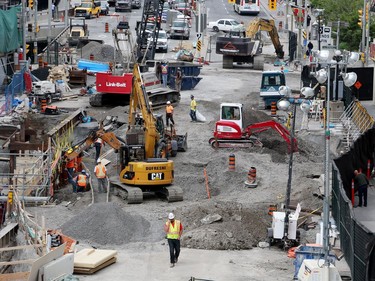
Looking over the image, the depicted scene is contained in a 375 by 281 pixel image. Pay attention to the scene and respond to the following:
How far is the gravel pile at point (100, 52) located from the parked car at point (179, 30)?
14.0 meters

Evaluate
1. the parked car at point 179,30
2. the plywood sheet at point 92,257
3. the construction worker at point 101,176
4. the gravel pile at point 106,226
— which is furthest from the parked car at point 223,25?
the plywood sheet at point 92,257

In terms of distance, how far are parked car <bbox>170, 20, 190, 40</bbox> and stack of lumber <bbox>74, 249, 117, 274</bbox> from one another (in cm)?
6094

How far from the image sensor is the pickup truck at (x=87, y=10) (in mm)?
100456

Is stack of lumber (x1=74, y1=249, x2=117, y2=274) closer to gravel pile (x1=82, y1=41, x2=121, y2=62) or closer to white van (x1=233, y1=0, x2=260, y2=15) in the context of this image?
gravel pile (x1=82, y1=41, x2=121, y2=62)

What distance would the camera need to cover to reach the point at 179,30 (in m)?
90.4

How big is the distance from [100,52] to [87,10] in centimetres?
2634

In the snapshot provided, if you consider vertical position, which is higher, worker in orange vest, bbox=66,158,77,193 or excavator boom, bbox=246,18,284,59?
excavator boom, bbox=246,18,284,59

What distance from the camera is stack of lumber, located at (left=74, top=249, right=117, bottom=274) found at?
2881cm

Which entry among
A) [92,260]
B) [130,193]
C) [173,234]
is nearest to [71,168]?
[130,193]

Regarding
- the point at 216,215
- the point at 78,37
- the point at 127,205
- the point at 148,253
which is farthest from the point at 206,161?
the point at 78,37

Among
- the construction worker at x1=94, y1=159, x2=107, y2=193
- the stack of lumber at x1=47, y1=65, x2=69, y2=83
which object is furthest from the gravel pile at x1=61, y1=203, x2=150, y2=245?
the stack of lumber at x1=47, y1=65, x2=69, y2=83

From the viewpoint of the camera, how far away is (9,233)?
100 feet

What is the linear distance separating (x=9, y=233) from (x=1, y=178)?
28.7 feet

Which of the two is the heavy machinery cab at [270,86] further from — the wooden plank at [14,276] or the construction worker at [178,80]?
the wooden plank at [14,276]
